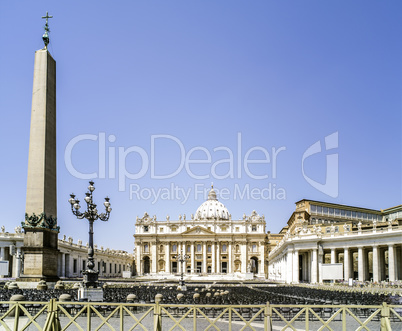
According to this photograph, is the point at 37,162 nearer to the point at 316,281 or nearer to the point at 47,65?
the point at 47,65

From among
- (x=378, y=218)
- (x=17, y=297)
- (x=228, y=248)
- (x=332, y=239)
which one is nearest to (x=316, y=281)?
(x=332, y=239)

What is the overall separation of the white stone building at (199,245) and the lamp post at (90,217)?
9688cm

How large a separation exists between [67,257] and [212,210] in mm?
80624

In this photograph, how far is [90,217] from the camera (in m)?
21.1

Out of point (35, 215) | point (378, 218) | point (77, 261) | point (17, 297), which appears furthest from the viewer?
point (378, 218)

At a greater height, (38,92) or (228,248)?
(38,92)

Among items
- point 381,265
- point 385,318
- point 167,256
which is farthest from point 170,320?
point 167,256

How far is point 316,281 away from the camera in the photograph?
51.3 m

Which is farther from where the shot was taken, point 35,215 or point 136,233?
point 136,233

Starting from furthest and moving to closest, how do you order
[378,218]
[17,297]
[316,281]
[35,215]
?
1. [378,218]
2. [316,281]
3. [35,215]
4. [17,297]

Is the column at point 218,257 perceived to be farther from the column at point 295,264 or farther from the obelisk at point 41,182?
the obelisk at point 41,182

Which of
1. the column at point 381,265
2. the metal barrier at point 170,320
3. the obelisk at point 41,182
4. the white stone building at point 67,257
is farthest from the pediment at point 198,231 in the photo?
the metal barrier at point 170,320

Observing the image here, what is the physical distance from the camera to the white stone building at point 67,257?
5750 cm

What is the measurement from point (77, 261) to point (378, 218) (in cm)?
6458
